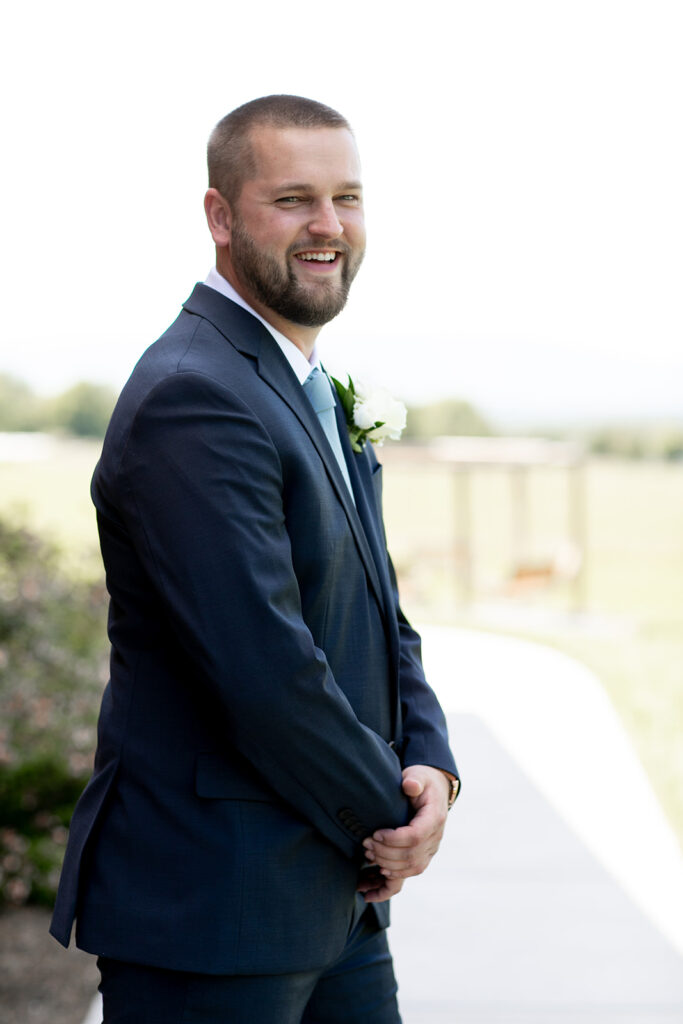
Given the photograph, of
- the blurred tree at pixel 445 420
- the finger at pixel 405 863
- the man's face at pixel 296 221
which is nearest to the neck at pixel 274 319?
the man's face at pixel 296 221

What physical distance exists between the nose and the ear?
140mm

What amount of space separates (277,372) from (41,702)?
3.24m

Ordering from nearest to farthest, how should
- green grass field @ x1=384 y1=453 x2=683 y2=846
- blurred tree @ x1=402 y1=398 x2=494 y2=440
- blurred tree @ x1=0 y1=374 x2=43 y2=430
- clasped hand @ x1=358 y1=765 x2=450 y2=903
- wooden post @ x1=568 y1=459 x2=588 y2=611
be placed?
clasped hand @ x1=358 y1=765 x2=450 y2=903, green grass field @ x1=384 y1=453 x2=683 y2=846, wooden post @ x1=568 y1=459 x2=588 y2=611, blurred tree @ x1=0 y1=374 x2=43 y2=430, blurred tree @ x1=402 y1=398 x2=494 y2=440

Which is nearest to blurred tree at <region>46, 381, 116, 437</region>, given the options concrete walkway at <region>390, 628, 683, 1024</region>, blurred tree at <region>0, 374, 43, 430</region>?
blurred tree at <region>0, 374, 43, 430</region>

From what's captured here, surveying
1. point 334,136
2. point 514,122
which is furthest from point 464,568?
point 514,122

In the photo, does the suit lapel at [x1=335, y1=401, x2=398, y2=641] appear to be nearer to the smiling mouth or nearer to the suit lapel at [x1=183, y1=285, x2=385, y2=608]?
the suit lapel at [x1=183, y1=285, x2=385, y2=608]

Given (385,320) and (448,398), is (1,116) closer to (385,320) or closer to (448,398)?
(448,398)

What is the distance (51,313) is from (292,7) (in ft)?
74.2

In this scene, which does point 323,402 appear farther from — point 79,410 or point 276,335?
point 79,410

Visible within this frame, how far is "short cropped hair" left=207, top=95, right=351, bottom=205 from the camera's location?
5.61 ft

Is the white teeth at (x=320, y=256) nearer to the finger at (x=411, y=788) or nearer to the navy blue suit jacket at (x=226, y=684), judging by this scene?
the navy blue suit jacket at (x=226, y=684)

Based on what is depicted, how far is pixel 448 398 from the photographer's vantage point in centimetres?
4125

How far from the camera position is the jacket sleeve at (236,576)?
1472 millimetres

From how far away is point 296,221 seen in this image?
171cm
